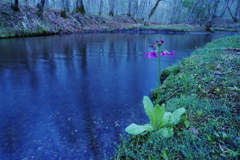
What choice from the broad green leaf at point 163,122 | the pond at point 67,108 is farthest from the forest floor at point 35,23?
the broad green leaf at point 163,122

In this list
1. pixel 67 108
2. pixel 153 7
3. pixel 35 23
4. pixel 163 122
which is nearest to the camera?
pixel 163 122

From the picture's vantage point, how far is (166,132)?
1.44 metres

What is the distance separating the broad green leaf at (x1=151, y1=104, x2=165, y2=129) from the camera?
4.91 ft

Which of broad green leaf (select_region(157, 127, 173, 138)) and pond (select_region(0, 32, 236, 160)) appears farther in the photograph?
pond (select_region(0, 32, 236, 160))

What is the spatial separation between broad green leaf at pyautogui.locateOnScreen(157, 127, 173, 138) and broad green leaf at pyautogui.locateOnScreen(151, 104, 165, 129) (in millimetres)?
77

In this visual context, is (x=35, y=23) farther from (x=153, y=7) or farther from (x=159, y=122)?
(x=153, y=7)

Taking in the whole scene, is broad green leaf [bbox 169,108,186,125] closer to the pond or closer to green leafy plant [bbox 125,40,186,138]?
green leafy plant [bbox 125,40,186,138]

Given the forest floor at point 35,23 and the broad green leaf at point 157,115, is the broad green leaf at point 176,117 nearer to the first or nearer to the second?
the broad green leaf at point 157,115

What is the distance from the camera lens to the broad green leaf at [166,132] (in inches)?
56.2

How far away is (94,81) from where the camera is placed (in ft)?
12.0

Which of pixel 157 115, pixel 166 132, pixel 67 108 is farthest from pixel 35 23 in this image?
pixel 166 132

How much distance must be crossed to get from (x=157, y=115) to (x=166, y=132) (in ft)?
0.59

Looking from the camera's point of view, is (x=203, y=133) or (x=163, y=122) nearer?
(x=203, y=133)

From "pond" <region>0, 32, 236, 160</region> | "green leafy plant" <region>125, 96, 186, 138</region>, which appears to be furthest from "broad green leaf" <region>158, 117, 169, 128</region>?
"pond" <region>0, 32, 236, 160</region>
